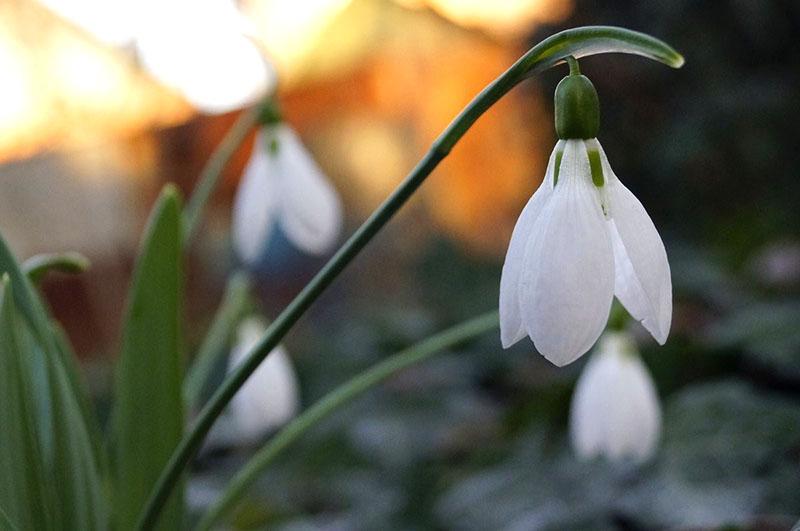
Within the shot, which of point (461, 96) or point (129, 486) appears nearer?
point (129, 486)

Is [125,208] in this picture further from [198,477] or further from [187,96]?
[198,477]

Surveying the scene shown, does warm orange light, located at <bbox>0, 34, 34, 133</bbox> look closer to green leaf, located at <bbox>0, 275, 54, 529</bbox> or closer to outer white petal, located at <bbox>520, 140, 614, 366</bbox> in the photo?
green leaf, located at <bbox>0, 275, 54, 529</bbox>

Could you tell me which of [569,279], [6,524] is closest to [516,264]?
[569,279]

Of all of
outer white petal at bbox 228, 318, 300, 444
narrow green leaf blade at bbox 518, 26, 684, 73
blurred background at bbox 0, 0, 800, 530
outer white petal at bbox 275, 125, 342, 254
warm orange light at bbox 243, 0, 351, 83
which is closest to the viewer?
narrow green leaf blade at bbox 518, 26, 684, 73

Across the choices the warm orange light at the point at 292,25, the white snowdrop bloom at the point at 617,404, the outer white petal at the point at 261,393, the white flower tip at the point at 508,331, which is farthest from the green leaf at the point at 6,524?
the warm orange light at the point at 292,25

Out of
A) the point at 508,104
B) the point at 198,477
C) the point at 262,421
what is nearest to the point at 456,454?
the point at 198,477

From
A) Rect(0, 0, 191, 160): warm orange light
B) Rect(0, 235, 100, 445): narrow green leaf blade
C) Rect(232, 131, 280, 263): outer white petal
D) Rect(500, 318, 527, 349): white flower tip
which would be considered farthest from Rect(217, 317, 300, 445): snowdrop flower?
Rect(0, 0, 191, 160): warm orange light
